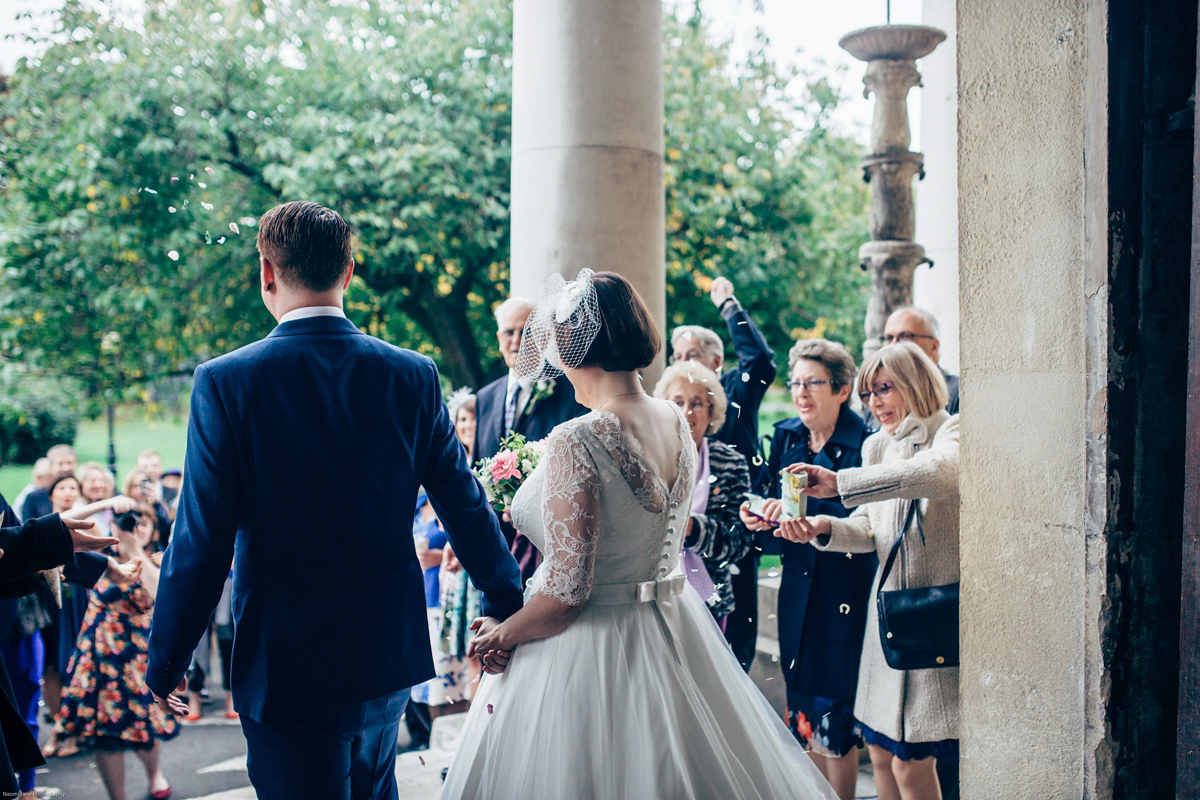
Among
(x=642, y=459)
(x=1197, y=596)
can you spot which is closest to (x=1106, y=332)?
(x=1197, y=596)

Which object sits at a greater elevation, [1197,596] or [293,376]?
[293,376]

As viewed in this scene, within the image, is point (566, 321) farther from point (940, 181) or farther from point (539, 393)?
point (940, 181)

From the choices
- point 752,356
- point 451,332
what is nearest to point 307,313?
point 752,356

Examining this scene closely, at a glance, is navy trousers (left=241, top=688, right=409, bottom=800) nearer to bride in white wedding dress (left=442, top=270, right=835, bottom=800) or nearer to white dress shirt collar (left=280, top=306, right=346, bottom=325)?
bride in white wedding dress (left=442, top=270, right=835, bottom=800)

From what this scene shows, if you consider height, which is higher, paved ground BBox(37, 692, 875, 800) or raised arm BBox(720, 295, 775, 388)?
raised arm BBox(720, 295, 775, 388)

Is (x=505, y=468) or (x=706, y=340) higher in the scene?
(x=706, y=340)

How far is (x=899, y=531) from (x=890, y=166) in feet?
9.52

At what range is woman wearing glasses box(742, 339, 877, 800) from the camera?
352cm

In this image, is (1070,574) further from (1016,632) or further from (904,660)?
(904,660)

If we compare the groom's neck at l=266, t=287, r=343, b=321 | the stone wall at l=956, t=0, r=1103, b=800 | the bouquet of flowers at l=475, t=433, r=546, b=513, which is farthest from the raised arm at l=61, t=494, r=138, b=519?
the stone wall at l=956, t=0, r=1103, b=800

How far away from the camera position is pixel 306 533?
2.12 meters

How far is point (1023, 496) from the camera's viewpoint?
2488 mm

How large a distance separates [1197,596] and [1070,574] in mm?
371

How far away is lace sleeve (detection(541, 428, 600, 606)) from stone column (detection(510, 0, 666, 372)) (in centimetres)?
206
